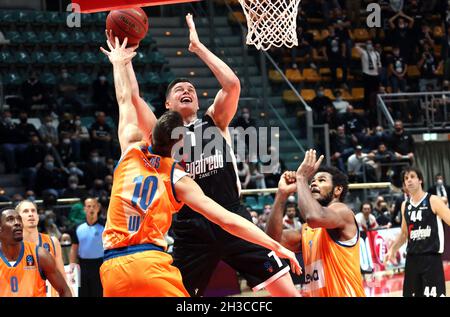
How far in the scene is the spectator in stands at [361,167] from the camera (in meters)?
16.0

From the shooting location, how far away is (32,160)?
1460 cm

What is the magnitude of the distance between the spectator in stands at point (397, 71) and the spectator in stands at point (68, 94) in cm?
683

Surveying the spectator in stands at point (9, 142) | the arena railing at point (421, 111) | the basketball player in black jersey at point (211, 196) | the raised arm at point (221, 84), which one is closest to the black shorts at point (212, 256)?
the basketball player in black jersey at point (211, 196)

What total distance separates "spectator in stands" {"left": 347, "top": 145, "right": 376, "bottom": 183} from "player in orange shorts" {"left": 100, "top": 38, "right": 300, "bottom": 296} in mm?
10956

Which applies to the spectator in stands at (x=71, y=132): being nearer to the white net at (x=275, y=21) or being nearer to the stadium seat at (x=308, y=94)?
the stadium seat at (x=308, y=94)

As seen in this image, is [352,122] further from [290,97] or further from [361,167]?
[361,167]

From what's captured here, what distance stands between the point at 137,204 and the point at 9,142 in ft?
33.3

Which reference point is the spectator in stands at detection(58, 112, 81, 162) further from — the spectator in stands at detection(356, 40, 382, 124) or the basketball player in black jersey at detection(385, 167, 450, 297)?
the basketball player in black jersey at detection(385, 167, 450, 297)

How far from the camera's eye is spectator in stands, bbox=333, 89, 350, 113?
60.0ft

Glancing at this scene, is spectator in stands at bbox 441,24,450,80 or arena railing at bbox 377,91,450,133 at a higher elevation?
spectator in stands at bbox 441,24,450,80

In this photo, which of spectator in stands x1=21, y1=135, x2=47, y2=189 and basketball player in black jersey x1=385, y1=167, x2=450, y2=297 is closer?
basketball player in black jersey x1=385, y1=167, x2=450, y2=297

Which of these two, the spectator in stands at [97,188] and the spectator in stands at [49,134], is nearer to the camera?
the spectator in stands at [97,188]

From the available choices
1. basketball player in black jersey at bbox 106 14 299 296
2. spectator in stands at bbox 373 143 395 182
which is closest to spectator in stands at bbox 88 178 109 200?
spectator in stands at bbox 373 143 395 182

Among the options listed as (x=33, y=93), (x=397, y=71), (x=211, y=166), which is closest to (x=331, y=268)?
(x=211, y=166)
